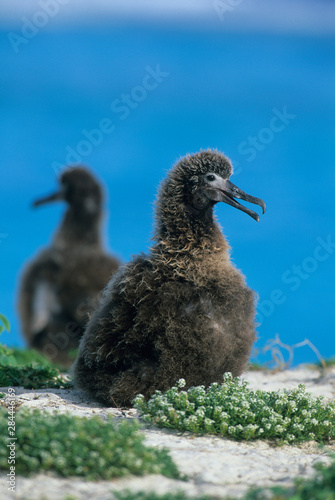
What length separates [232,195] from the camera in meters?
6.20

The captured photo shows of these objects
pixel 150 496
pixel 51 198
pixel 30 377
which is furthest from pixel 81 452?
pixel 51 198

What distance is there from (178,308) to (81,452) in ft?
7.05

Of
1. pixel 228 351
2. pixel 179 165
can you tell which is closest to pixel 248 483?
pixel 228 351

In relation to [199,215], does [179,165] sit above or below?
above

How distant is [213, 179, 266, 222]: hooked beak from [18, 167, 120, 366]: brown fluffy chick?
508 centimetres

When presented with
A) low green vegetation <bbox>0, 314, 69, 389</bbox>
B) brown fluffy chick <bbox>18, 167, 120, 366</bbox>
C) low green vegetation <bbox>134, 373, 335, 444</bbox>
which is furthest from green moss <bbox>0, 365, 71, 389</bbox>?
brown fluffy chick <bbox>18, 167, 120, 366</bbox>

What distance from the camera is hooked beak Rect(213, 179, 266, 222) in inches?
242

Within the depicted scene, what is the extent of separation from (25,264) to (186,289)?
7.07 meters

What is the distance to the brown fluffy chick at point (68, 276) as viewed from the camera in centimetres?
1115

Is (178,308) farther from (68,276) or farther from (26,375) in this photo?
(68,276)

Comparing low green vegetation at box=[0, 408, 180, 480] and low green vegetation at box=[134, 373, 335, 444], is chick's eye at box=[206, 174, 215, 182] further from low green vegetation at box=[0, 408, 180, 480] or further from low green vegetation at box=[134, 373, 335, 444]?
low green vegetation at box=[0, 408, 180, 480]

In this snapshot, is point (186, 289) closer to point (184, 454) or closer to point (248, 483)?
point (184, 454)

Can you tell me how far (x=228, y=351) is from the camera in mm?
5809
